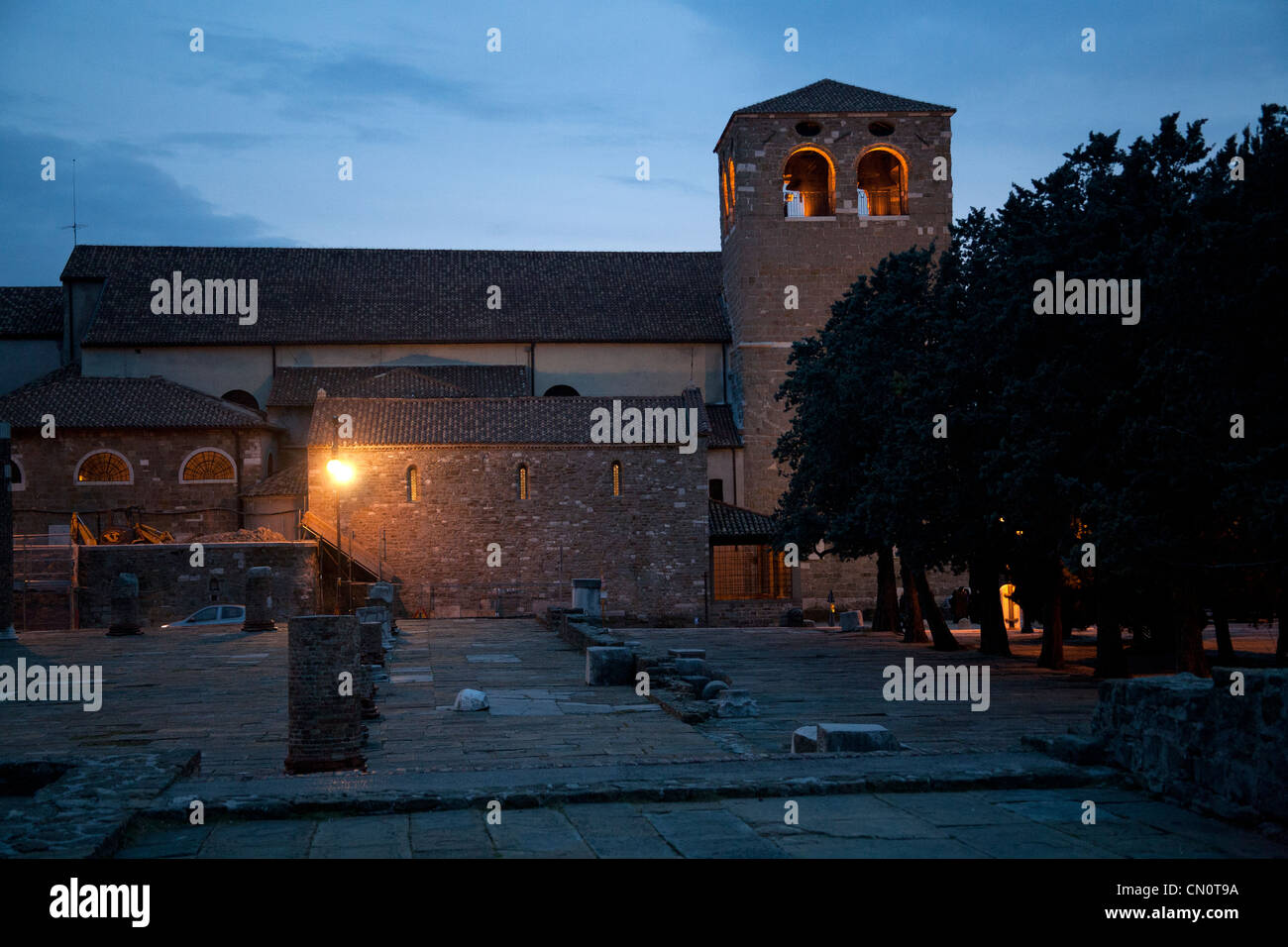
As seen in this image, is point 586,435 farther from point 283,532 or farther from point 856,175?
point 856,175

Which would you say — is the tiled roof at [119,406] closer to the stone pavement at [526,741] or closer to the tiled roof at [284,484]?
the tiled roof at [284,484]

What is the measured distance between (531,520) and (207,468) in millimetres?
11186

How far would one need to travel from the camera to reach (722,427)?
4759 cm

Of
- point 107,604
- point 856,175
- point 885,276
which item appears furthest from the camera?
point 856,175

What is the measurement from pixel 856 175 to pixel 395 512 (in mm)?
21933

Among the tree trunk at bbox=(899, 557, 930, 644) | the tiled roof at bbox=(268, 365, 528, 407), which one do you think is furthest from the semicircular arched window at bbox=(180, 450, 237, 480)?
the tree trunk at bbox=(899, 557, 930, 644)

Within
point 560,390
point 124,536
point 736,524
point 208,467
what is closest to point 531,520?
point 736,524

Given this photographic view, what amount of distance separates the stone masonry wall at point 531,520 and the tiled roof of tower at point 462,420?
1.34 feet

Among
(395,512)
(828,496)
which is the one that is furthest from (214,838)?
(395,512)

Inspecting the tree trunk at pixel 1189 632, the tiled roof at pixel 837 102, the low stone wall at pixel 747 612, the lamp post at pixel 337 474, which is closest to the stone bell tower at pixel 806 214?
the tiled roof at pixel 837 102

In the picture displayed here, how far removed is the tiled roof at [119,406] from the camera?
134 ft

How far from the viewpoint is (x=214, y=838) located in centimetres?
657

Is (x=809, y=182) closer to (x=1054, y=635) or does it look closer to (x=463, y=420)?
(x=463, y=420)
